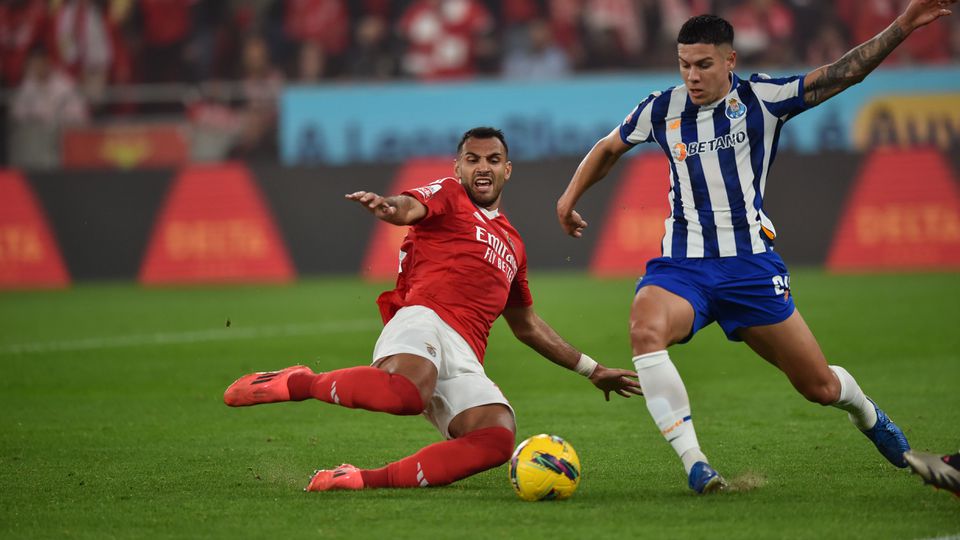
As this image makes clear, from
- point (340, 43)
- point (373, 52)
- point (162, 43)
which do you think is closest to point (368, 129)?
point (373, 52)

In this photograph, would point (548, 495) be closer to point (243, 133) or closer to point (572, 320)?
point (572, 320)

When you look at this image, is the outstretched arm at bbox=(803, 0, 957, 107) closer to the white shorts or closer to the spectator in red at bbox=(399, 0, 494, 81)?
the white shorts

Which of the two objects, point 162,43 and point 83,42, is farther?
point 162,43

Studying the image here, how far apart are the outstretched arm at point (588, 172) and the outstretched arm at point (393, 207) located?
0.65 m

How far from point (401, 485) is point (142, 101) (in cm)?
1590

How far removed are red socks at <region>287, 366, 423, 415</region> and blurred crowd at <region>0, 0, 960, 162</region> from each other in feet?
48.7

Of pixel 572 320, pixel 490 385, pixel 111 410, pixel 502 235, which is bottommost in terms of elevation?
pixel 572 320

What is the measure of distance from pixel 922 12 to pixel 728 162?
995mm

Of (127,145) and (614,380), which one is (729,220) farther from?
(127,145)

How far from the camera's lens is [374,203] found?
17.7 feet

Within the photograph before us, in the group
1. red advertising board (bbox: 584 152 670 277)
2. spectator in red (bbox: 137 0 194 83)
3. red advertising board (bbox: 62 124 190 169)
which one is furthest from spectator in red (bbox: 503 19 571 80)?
spectator in red (bbox: 137 0 194 83)

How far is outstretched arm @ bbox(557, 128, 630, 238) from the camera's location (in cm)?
611

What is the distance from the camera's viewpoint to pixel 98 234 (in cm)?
1850

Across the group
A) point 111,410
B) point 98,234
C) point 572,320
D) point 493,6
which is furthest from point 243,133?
point 111,410
